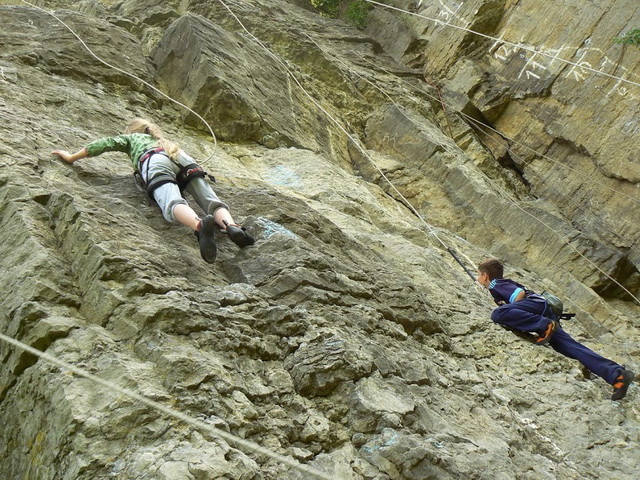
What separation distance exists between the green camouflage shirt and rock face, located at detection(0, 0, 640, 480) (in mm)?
264

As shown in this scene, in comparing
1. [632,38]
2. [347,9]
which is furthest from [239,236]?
[347,9]

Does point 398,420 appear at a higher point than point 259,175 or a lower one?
higher

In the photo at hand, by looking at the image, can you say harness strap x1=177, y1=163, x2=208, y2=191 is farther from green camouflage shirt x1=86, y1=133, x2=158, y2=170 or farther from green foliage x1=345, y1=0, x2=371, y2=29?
green foliage x1=345, y1=0, x2=371, y2=29

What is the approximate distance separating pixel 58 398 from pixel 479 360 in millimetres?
3839

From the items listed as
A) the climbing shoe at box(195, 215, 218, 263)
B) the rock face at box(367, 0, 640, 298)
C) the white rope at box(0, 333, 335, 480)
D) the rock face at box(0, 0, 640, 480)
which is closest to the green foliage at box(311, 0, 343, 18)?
the rock face at box(367, 0, 640, 298)

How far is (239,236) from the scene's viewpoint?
4.79m

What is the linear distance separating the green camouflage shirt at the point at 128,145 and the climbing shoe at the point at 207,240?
121 centimetres

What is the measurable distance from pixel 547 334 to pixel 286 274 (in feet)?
9.77

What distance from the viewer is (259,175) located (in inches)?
319

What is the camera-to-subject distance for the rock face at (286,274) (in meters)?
3.20

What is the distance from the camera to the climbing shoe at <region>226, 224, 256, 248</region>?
4785mm

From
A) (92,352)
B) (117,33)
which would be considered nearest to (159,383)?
(92,352)

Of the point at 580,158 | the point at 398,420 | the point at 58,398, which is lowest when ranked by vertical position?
the point at 58,398

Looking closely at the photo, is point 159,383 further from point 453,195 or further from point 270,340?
point 453,195
